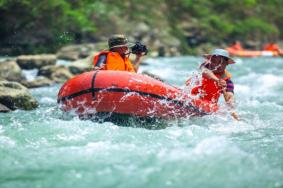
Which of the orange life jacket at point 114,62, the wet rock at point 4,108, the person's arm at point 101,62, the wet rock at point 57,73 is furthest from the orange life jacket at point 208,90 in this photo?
the wet rock at point 57,73

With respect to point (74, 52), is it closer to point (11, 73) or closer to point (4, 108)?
point (11, 73)

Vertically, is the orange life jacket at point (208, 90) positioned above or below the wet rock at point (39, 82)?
above

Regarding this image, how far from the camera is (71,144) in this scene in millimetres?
5484

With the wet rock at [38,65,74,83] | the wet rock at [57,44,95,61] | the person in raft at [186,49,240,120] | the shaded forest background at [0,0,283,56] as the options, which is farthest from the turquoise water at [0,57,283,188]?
the shaded forest background at [0,0,283,56]

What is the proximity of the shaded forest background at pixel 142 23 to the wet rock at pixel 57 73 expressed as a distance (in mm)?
6319

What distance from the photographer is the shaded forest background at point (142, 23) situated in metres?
19.9

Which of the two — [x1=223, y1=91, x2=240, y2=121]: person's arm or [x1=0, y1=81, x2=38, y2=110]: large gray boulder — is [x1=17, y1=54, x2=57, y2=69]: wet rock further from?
[x1=223, y1=91, x2=240, y2=121]: person's arm

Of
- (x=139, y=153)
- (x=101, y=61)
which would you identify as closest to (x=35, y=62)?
(x=101, y=61)

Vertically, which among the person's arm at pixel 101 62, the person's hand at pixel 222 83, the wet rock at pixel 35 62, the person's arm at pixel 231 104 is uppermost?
the person's arm at pixel 101 62

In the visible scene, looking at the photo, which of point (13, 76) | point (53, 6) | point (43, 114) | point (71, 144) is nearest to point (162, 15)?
point (53, 6)

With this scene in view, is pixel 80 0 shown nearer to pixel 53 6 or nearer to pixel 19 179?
pixel 53 6

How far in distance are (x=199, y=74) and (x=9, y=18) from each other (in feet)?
46.5

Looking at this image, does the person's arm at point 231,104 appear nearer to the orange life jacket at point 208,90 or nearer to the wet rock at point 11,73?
the orange life jacket at point 208,90

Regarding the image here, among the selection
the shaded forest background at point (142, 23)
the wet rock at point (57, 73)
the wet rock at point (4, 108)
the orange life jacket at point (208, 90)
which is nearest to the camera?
the orange life jacket at point (208, 90)
